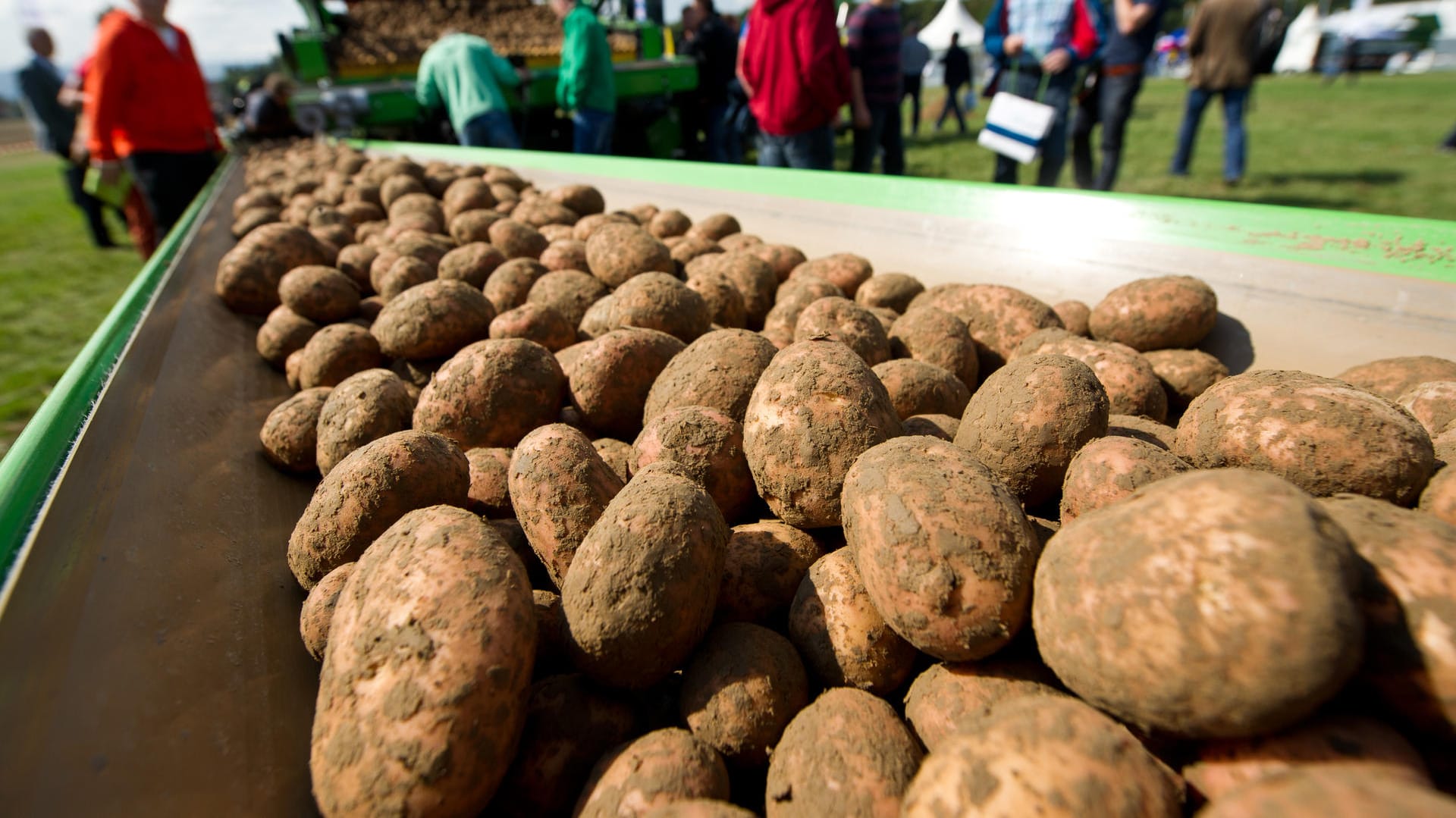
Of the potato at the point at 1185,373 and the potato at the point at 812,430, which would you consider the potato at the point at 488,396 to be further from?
the potato at the point at 1185,373

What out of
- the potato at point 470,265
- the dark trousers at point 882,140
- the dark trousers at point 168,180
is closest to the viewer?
the potato at point 470,265

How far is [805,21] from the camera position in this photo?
476cm

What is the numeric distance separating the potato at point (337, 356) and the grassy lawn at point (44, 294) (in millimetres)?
2123

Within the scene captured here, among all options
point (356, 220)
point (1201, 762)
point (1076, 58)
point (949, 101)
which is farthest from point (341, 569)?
point (949, 101)

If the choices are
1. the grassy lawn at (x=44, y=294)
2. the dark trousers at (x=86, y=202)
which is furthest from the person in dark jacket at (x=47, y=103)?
the grassy lawn at (x=44, y=294)

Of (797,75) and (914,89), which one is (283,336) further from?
(914,89)

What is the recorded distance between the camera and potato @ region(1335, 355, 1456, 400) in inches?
70.9

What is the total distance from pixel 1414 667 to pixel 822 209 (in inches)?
118

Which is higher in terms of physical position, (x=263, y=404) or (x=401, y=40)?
(x=401, y=40)

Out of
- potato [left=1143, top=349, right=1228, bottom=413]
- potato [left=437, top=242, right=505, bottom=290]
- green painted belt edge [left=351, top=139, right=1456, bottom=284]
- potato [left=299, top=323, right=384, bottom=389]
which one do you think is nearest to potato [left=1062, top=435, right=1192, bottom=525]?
potato [left=1143, top=349, right=1228, bottom=413]

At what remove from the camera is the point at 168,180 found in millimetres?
5562

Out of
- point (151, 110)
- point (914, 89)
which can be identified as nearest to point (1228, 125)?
point (914, 89)

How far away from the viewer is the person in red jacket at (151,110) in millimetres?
4934

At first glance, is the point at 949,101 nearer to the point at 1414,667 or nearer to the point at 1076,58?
the point at 1076,58
